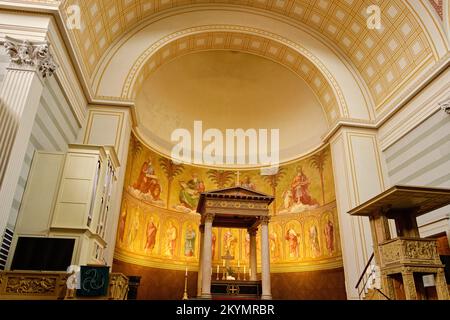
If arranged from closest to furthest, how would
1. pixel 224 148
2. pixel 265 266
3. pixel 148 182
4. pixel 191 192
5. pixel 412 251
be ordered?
pixel 412 251 → pixel 265 266 → pixel 148 182 → pixel 191 192 → pixel 224 148

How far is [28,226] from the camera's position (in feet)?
25.2

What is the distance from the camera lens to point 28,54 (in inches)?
318

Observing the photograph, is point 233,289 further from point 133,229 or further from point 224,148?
point 224,148

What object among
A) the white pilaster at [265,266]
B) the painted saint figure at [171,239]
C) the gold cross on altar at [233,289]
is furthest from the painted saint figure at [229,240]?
the white pilaster at [265,266]

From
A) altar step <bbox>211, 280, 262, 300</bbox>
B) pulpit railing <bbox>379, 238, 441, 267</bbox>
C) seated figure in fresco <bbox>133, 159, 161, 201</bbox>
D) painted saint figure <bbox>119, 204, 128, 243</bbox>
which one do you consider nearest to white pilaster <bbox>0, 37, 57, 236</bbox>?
altar step <bbox>211, 280, 262, 300</bbox>

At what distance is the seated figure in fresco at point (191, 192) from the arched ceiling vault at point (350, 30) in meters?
7.54

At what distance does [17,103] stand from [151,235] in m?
9.34

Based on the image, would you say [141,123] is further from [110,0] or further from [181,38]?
[110,0]

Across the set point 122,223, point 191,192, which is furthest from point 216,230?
point 122,223

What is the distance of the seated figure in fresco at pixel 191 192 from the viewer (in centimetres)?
1723

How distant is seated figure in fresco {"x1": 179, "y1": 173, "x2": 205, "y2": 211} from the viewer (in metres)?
17.2

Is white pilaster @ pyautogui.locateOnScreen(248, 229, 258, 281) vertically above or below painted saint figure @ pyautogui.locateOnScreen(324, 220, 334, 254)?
below

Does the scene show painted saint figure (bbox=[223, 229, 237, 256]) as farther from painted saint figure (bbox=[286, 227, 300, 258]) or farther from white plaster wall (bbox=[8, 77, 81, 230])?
white plaster wall (bbox=[8, 77, 81, 230])
